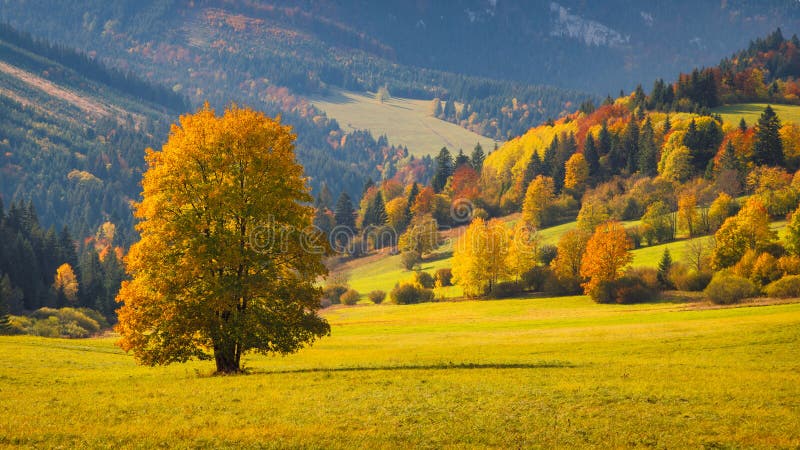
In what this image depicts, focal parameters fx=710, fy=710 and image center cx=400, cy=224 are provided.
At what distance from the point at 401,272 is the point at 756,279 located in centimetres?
8861

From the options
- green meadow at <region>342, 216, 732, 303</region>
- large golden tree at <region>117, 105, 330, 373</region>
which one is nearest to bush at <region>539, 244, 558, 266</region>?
green meadow at <region>342, 216, 732, 303</region>

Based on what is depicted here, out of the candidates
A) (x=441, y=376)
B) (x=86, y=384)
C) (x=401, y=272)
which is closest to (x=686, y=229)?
(x=401, y=272)

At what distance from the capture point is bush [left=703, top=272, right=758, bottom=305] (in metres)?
77.8

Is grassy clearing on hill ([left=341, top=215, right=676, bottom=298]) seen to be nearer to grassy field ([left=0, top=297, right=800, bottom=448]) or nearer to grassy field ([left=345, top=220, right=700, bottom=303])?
grassy field ([left=345, top=220, right=700, bottom=303])

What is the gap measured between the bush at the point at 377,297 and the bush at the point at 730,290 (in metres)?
62.7

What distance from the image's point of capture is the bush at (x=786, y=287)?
74.1 meters

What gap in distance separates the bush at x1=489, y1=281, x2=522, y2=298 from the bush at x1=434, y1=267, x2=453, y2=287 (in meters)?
19.1

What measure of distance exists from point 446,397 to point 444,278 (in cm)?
10757

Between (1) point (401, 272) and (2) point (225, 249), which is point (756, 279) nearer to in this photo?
(2) point (225, 249)

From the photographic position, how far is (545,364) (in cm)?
3944

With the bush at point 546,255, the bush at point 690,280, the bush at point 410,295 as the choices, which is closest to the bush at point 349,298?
the bush at point 410,295

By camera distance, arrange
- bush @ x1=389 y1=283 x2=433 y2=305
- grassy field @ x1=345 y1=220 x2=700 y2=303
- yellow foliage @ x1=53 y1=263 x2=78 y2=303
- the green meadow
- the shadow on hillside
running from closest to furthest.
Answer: the shadow on hillside → the green meadow → grassy field @ x1=345 y1=220 x2=700 y2=303 → bush @ x1=389 y1=283 x2=433 y2=305 → yellow foliage @ x1=53 y1=263 x2=78 y2=303

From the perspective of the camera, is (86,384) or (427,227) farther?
(427,227)

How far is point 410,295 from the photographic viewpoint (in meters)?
124
